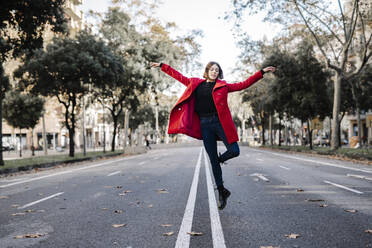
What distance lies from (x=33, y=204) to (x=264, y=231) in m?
4.65

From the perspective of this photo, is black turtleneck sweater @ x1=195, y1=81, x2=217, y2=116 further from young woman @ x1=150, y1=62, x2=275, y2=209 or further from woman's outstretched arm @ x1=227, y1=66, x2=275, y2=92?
woman's outstretched arm @ x1=227, y1=66, x2=275, y2=92

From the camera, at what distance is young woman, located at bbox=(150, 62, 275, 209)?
18.8 ft

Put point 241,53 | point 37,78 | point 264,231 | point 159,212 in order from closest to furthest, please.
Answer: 1. point 264,231
2. point 159,212
3. point 37,78
4. point 241,53

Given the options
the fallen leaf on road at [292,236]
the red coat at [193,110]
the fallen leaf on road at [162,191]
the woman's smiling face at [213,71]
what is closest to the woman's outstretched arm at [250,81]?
the red coat at [193,110]

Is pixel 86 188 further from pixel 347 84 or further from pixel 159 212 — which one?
pixel 347 84

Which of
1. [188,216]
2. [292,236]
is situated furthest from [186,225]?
[292,236]


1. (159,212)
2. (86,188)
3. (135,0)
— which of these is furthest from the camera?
(135,0)

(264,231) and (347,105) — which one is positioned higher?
(347,105)

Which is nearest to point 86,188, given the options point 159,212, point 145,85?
point 159,212

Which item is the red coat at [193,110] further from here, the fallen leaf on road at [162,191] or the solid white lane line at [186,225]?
the fallen leaf on road at [162,191]

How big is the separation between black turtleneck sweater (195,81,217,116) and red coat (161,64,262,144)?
73 mm

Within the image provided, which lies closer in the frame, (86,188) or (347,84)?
(86,188)

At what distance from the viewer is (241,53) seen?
3250 cm

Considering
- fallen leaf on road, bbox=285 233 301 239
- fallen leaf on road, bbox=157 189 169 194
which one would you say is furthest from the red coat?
fallen leaf on road, bbox=157 189 169 194
